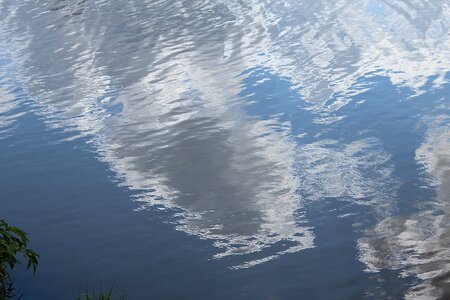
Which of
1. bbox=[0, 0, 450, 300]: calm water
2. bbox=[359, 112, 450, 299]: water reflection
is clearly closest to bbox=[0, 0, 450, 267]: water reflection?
bbox=[0, 0, 450, 300]: calm water

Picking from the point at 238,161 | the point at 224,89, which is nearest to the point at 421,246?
the point at 238,161

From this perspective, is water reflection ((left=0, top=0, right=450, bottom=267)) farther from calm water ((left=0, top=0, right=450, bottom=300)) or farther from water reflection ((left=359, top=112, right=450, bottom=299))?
water reflection ((left=359, top=112, right=450, bottom=299))

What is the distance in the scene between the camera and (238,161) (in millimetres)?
6809

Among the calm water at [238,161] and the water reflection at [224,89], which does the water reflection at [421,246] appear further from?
the water reflection at [224,89]

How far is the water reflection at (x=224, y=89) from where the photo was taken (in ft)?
19.8

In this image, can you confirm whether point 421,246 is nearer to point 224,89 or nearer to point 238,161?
point 238,161

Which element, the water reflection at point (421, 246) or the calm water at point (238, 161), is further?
the calm water at point (238, 161)

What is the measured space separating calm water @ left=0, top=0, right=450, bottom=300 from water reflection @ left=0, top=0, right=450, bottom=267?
23mm

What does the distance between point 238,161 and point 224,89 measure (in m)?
2.23

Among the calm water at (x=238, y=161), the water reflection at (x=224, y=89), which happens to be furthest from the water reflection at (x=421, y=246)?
the water reflection at (x=224, y=89)

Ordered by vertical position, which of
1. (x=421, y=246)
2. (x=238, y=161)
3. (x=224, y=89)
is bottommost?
(x=421, y=246)

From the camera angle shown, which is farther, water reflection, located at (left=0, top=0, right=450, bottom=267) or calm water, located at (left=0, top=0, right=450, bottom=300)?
water reflection, located at (left=0, top=0, right=450, bottom=267)

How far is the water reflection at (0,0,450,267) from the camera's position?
6.03 meters

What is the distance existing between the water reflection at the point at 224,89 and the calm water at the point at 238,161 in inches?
0.9
